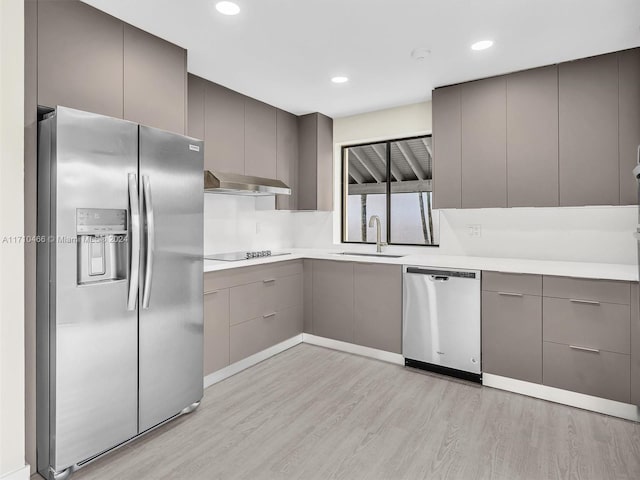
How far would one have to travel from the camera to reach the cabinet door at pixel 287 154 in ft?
12.9

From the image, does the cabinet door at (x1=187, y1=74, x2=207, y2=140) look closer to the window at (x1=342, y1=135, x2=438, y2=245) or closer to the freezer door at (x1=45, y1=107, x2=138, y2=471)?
the freezer door at (x1=45, y1=107, x2=138, y2=471)

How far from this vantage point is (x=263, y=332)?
3262 millimetres

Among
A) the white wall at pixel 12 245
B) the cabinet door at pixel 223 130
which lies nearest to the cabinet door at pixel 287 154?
the cabinet door at pixel 223 130

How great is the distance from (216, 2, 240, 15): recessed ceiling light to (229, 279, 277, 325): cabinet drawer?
74.0 inches

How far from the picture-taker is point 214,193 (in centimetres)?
346

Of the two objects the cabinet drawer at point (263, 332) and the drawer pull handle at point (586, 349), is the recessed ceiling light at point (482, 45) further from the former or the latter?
the cabinet drawer at point (263, 332)

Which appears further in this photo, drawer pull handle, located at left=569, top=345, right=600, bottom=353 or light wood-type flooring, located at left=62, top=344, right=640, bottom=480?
drawer pull handle, located at left=569, top=345, right=600, bottom=353

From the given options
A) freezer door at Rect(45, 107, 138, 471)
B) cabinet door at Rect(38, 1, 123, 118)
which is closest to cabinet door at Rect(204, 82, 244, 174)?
cabinet door at Rect(38, 1, 123, 118)

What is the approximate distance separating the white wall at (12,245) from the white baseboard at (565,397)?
285cm

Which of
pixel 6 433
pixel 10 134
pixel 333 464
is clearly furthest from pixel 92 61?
pixel 333 464

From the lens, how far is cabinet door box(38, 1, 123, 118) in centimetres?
185

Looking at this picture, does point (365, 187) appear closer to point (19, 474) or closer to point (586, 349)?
point (586, 349)

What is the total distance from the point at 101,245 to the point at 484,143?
2.87 meters

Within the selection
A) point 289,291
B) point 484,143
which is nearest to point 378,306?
point 289,291
